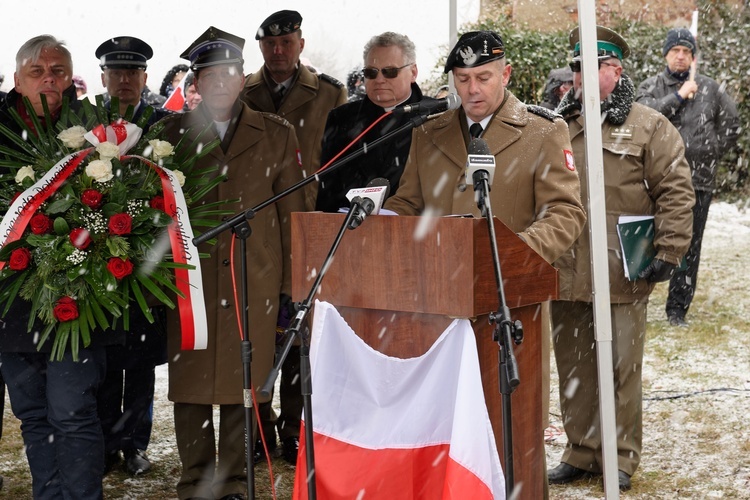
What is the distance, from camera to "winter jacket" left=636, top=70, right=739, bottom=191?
8.59m

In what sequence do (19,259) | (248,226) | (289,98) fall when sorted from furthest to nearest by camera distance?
(289,98) → (19,259) → (248,226)

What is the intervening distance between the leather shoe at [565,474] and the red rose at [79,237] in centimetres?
246

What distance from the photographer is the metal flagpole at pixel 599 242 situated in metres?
3.78

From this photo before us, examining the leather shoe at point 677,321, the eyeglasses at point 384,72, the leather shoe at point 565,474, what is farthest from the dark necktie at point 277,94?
the leather shoe at point 677,321

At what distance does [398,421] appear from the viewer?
3168 mm

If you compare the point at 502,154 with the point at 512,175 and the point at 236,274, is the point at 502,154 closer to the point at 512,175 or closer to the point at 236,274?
the point at 512,175

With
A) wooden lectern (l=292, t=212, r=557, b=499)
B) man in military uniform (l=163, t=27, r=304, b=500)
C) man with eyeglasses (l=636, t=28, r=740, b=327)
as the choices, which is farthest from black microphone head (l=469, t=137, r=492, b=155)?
man with eyeglasses (l=636, t=28, r=740, b=327)

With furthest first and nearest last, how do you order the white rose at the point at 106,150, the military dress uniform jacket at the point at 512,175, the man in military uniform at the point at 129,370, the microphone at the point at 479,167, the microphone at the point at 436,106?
the man in military uniform at the point at 129,370
the white rose at the point at 106,150
the military dress uniform jacket at the point at 512,175
the microphone at the point at 436,106
the microphone at the point at 479,167

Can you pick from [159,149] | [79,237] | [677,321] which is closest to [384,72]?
[159,149]

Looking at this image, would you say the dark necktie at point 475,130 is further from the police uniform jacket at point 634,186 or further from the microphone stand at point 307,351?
the police uniform jacket at point 634,186

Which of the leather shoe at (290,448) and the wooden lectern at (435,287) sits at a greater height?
the wooden lectern at (435,287)

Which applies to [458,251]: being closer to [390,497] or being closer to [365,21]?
[390,497]

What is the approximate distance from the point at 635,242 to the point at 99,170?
2.46m

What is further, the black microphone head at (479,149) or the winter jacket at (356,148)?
the winter jacket at (356,148)
